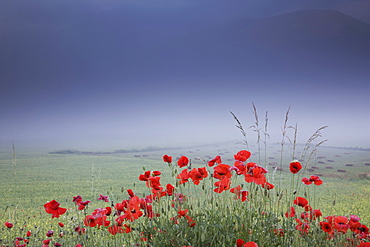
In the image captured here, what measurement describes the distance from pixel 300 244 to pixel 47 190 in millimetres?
5773

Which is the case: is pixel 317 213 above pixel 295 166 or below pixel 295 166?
below

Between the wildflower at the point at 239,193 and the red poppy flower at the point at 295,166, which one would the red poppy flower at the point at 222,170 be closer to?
the wildflower at the point at 239,193

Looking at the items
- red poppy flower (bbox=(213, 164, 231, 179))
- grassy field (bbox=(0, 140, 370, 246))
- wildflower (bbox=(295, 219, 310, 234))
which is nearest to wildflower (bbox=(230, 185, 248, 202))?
red poppy flower (bbox=(213, 164, 231, 179))

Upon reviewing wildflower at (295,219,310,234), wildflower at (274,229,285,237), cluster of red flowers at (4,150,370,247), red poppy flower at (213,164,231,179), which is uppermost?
red poppy flower at (213,164,231,179)

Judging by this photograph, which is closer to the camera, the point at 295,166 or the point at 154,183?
the point at 154,183

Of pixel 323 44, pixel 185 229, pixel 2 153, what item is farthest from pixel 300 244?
pixel 323 44

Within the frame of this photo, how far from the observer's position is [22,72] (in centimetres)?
1370

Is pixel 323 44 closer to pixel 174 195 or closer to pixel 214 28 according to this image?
pixel 214 28

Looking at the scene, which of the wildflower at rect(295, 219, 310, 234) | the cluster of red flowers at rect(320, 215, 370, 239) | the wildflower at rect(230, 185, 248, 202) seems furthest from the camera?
the wildflower at rect(295, 219, 310, 234)

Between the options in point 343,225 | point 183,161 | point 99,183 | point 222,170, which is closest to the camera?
point 222,170

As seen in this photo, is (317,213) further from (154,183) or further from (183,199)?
(154,183)

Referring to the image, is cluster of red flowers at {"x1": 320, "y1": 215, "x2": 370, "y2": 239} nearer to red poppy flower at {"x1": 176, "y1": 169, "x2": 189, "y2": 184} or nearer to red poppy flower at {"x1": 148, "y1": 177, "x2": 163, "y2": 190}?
red poppy flower at {"x1": 176, "y1": 169, "x2": 189, "y2": 184}

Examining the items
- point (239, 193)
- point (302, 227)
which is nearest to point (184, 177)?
point (239, 193)

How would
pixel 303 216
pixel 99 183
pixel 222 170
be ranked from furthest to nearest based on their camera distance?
pixel 99 183 → pixel 303 216 → pixel 222 170
